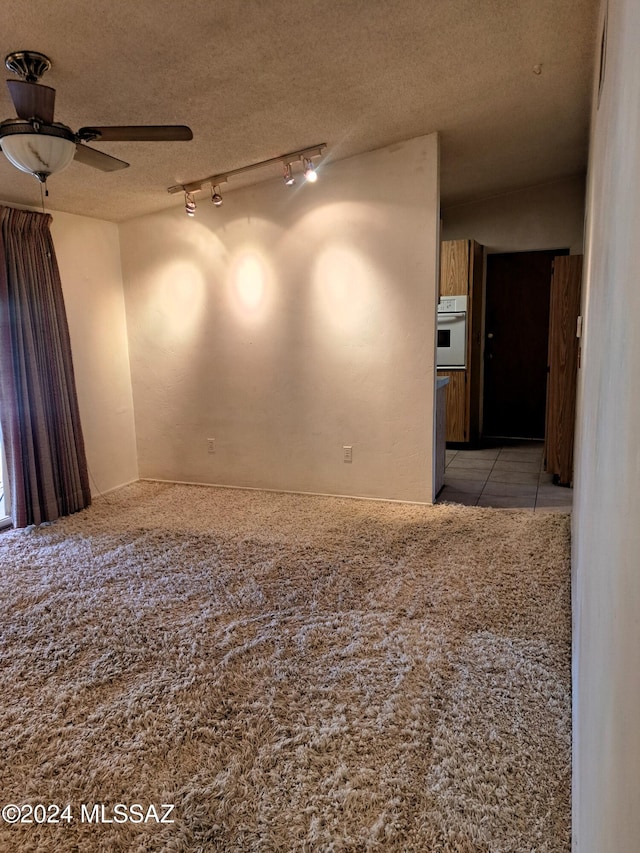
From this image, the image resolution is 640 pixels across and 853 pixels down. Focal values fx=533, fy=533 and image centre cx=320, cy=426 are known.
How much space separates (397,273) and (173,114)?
1735 millimetres

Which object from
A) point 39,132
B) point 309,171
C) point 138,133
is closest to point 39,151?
point 39,132

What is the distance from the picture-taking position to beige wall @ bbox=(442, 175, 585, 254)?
5.38 meters

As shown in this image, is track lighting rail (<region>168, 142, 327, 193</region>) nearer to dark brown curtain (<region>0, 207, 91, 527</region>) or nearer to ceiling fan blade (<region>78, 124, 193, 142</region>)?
dark brown curtain (<region>0, 207, 91, 527</region>)

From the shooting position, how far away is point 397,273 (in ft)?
12.3

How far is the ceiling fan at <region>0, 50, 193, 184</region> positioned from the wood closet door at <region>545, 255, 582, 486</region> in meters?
3.17

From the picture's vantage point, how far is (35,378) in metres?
3.71

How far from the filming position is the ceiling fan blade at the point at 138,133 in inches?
81.7

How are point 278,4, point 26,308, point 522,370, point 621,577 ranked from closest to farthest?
1. point 621,577
2. point 278,4
3. point 26,308
4. point 522,370

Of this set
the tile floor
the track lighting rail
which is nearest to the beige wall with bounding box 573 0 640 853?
the track lighting rail

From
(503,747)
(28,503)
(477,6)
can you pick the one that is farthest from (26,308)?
(503,747)

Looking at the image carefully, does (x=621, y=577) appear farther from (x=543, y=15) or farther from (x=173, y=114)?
(x=173, y=114)

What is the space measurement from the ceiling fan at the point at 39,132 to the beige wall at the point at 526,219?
4527 millimetres

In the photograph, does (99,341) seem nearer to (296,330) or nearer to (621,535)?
(296,330)

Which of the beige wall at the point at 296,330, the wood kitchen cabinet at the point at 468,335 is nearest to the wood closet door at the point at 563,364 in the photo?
the beige wall at the point at 296,330
